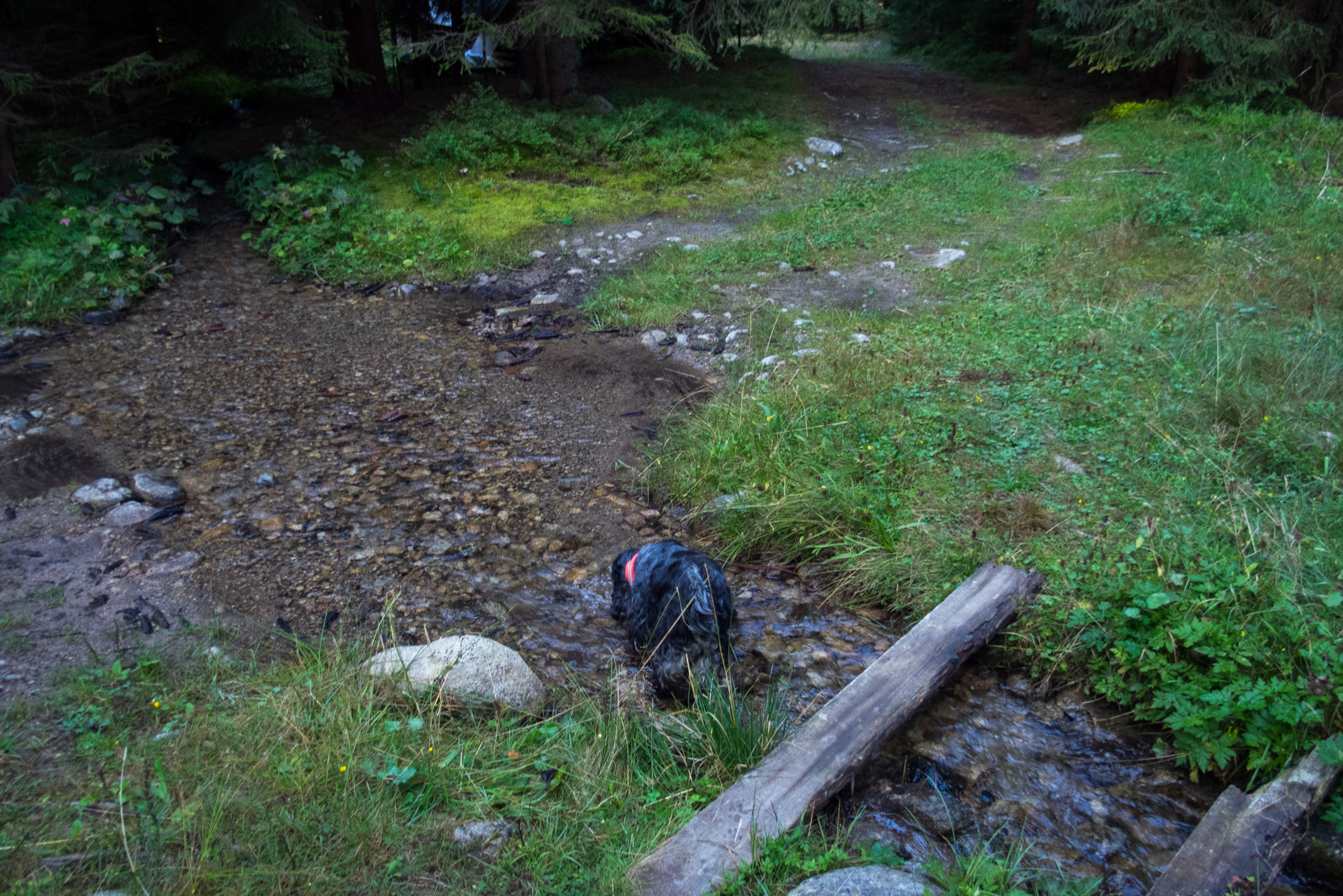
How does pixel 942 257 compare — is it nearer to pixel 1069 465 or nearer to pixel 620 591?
pixel 1069 465

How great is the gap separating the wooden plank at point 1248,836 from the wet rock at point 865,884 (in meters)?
0.68

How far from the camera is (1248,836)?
7.48 ft

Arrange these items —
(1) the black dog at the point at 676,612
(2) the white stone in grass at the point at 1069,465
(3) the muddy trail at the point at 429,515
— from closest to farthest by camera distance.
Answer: (3) the muddy trail at the point at 429,515 < (1) the black dog at the point at 676,612 < (2) the white stone in grass at the point at 1069,465

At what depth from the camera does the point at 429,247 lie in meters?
7.67

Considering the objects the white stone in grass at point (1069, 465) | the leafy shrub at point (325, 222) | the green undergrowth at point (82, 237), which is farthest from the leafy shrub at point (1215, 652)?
the green undergrowth at point (82, 237)

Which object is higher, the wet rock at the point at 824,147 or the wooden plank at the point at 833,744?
the wet rock at the point at 824,147

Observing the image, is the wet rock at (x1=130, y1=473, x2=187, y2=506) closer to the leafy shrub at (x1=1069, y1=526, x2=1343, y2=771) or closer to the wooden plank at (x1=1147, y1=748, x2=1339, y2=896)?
the leafy shrub at (x1=1069, y1=526, x2=1343, y2=771)

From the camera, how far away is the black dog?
3.18 metres

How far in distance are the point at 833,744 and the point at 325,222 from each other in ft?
23.9

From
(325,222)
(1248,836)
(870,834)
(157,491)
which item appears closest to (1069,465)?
(1248,836)

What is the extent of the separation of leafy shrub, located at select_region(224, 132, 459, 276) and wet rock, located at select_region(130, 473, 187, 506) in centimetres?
360

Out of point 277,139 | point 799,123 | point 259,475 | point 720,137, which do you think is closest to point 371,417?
point 259,475

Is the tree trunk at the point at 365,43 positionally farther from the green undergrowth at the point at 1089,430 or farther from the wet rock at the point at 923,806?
the wet rock at the point at 923,806

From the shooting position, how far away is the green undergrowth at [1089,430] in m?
2.88
